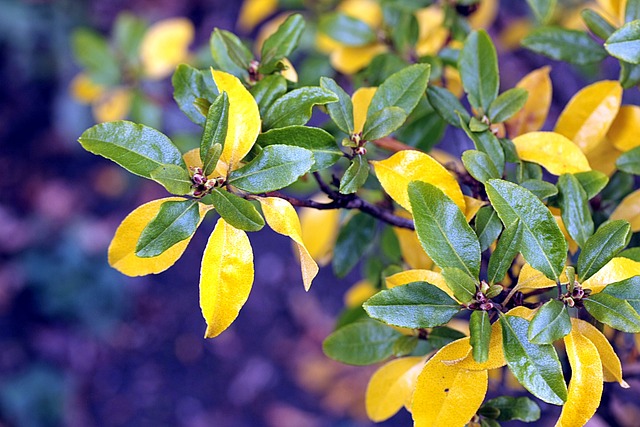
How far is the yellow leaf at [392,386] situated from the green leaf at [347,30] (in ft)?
2.03

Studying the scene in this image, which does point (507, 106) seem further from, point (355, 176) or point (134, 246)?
point (134, 246)

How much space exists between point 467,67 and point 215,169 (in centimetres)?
39

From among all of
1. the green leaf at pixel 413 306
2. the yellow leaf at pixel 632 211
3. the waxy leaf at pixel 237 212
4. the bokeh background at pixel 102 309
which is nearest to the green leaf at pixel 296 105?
the waxy leaf at pixel 237 212

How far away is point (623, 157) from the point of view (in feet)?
2.96

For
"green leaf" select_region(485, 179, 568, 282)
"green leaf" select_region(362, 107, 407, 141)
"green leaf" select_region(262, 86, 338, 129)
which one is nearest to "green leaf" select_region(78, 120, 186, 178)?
"green leaf" select_region(262, 86, 338, 129)

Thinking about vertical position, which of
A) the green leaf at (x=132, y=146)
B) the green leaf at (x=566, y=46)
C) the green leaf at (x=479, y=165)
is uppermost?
the green leaf at (x=566, y=46)

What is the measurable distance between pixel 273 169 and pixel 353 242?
15.5 inches

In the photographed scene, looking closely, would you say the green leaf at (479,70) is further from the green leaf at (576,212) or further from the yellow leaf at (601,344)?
the yellow leaf at (601,344)

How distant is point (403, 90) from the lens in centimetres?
84

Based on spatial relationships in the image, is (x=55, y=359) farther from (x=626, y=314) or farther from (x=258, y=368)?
(x=626, y=314)

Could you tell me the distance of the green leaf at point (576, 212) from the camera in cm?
81

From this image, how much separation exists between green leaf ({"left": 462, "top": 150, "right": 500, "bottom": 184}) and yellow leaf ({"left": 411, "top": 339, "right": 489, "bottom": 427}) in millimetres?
209

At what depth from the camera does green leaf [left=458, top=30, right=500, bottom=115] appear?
35.8 inches

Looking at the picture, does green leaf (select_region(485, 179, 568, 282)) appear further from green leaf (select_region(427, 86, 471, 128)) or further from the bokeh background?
the bokeh background
